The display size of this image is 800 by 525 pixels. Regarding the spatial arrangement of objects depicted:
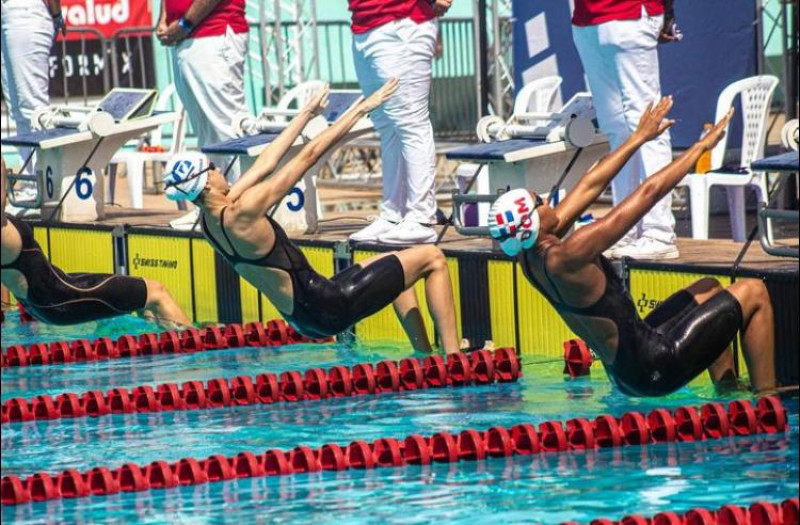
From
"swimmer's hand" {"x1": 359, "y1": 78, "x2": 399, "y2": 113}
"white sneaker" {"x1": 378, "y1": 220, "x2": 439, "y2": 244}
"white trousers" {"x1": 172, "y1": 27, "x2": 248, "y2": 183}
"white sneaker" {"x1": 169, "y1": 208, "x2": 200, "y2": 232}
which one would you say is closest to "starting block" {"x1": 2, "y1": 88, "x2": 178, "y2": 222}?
"white sneaker" {"x1": 169, "y1": 208, "x2": 200, "y2": 232}

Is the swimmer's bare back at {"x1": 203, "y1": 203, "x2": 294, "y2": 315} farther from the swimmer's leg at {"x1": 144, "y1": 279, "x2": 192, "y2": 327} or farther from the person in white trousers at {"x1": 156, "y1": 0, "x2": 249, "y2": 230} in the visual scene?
the person in white trousers at {"x1": 156, "y1": 0, "x2": 249, "y2": 230}

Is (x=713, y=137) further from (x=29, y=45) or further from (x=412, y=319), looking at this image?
(x=29, y=45)

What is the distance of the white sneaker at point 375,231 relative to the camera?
→ 28.4ft

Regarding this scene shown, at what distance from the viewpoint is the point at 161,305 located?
8.96 meters

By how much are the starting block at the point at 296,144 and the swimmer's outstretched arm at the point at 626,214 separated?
362cm

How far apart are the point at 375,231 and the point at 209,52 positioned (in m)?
1.60

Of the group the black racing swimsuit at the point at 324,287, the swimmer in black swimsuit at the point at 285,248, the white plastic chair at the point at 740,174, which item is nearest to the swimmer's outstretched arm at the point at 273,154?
the swimmer in black swimsuit at the point at 285,248

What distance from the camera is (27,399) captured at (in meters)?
7.39

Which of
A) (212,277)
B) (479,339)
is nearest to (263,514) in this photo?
(479,339)

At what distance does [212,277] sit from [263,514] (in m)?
4.80

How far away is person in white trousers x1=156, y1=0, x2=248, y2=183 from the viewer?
9.42 meters

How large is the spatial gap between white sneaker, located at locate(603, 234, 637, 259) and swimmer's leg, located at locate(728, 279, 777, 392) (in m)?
1.12

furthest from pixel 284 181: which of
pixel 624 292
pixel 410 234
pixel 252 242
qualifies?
pixel 624 292

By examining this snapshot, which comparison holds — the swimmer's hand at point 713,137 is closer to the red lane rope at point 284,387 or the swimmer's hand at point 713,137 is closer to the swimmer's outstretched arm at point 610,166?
the swimmer's outstretched arm at point 610,166
